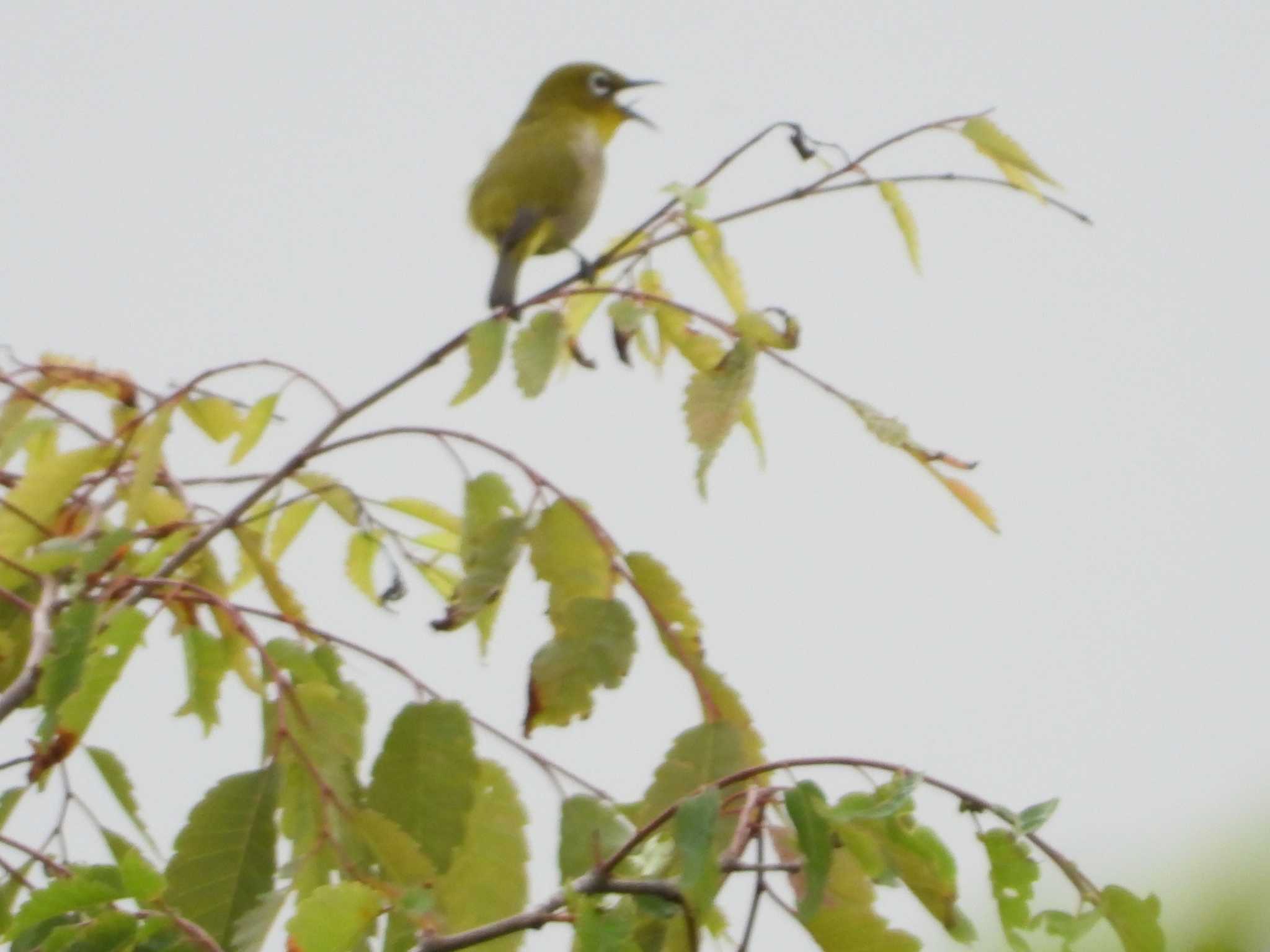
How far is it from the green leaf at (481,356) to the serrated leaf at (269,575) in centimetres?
21

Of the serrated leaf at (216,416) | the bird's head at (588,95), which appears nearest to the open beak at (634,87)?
the bird's head at (588,95)

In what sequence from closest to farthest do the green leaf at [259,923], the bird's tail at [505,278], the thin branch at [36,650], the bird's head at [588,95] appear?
1. the green leaf at [259,923]
2. the thin branch at [36,650]
3. the bird's tail at [505,278]
4. the bird's head at [588,95]

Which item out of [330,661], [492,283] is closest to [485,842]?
[330,661]

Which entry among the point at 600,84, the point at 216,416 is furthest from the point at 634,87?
the point at 216,416

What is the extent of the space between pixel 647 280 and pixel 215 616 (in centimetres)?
41

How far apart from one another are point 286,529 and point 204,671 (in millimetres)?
191

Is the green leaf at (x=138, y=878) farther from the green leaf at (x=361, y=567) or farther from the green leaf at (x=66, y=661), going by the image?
the green leaf at (x=361, y=567)

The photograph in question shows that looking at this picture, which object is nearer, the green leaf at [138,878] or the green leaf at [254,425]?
the green leaf at [138,878]

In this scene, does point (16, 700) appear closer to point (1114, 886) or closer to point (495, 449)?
point (495, 449)

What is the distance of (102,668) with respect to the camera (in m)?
1.14

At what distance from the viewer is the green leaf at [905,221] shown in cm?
124

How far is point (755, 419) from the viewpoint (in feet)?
4.16

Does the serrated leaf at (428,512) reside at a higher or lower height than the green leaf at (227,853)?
higher

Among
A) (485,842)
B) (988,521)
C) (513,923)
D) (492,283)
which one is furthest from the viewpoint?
(492,283)
